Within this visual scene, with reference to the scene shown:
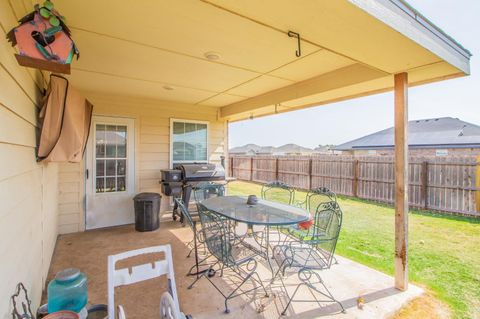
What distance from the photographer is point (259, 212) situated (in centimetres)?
292

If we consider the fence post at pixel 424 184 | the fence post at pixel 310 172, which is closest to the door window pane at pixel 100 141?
the fence post at pixel 310 172

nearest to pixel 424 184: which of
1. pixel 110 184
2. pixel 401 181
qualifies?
pixel 401 181

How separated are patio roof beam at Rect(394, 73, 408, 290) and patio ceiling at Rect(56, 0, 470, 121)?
0.71ft

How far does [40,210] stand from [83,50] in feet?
5.80

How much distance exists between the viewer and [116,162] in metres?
4.97

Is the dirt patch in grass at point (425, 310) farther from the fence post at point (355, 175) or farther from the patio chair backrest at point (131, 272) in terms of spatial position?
the fence post at point (355, 175)

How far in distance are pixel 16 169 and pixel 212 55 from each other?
2.10 metres

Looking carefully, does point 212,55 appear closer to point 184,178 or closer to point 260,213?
point 260,213

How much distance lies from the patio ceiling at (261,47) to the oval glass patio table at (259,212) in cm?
168

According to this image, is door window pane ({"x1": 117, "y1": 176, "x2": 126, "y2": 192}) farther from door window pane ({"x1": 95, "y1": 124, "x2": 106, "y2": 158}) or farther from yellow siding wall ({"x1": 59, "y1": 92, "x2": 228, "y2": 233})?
door window pane ({"x1": 95, "y1": 124, "x2": 106, "y2": 158})

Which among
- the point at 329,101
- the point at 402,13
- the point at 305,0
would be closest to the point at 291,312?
the point at 305,0

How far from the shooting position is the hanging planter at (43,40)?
4.32 ft

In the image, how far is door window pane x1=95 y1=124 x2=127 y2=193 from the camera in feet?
15.8

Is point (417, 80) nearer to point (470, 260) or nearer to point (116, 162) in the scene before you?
point (470, 260)
